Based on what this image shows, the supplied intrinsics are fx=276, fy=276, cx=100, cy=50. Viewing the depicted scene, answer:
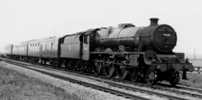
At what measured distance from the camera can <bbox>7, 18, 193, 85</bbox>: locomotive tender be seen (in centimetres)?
1483

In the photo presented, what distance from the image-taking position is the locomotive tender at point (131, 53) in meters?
14.8

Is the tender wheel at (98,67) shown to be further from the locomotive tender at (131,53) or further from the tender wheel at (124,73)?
the tender wheel at (124,73)

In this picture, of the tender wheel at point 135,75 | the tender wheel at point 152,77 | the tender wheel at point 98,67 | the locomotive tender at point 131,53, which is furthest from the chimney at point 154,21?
the tender wheel at point 98,67

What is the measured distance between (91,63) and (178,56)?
794cm

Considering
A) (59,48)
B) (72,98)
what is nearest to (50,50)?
(59,48)

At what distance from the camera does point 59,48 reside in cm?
2856

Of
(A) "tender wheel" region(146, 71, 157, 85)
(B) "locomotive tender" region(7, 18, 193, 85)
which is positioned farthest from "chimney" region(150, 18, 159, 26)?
(A) "tender wheel" region(146, 71, 157, 85)

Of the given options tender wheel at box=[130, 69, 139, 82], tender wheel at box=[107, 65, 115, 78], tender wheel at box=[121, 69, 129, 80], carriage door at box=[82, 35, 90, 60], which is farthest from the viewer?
carriage door at box=[82, 35, 90, 60]

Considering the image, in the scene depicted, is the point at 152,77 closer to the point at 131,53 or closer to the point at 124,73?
the point at 131,53

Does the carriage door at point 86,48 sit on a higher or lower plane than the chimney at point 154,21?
lower

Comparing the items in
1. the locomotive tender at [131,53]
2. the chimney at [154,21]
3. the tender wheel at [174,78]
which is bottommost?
the tender wheel at [174,78]

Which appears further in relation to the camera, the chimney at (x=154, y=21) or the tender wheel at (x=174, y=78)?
the chimney at (x=154, y=21)

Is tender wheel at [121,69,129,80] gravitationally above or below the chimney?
below

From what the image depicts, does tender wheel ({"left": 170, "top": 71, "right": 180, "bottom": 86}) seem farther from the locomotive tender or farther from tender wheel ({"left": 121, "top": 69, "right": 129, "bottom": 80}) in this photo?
tender wheel ({"left": 121, "top": 69, "right": 129, "bottom": 80})
